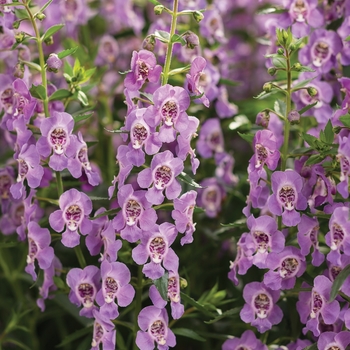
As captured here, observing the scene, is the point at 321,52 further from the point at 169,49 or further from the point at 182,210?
the point at 182,210

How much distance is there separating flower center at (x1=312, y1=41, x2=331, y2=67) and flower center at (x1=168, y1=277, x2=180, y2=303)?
66cm

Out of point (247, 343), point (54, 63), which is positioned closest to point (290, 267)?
point (247, 343)

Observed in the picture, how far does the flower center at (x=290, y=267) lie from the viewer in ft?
4.59

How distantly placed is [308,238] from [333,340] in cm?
21

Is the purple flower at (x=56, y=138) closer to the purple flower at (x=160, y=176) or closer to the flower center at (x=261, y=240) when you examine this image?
the purple flower at (x=160, y=176)

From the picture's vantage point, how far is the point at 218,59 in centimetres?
198

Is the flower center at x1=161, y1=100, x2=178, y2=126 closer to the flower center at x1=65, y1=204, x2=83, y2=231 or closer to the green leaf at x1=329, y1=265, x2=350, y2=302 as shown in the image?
the flower center at x1=65, y1=204, x2=83, y2=231

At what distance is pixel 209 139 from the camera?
1885mm

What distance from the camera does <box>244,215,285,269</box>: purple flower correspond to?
4.53 feet

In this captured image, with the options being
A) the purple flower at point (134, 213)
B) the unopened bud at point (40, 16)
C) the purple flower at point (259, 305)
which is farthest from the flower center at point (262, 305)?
the unopened bud at point (40, 16)

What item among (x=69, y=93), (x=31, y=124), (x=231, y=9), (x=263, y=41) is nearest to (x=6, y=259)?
(x=31, y=124)

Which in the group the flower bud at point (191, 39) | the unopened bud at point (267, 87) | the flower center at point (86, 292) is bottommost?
the flower center at point (86, 292)

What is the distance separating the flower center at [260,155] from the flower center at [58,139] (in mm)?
393

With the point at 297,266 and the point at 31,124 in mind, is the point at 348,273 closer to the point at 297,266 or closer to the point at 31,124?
the point at 297,266
